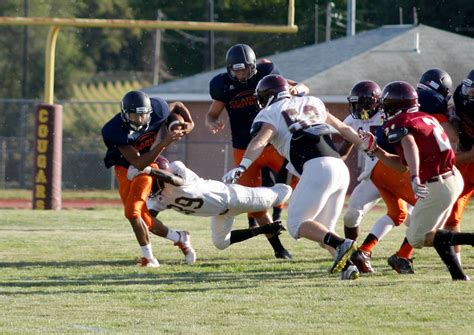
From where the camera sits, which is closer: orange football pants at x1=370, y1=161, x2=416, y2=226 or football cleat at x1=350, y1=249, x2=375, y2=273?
football cleat at x1=350, y1=249, x2=375, y2=273

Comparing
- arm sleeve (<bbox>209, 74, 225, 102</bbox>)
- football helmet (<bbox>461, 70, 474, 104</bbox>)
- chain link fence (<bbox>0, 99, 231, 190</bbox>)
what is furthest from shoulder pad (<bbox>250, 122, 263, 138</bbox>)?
chain link fence (<bbox>0, 99, 231, 190</bbox>)

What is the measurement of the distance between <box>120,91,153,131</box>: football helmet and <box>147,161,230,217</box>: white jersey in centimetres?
51

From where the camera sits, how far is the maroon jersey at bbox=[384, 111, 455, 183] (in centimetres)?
782

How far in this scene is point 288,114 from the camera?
822cm

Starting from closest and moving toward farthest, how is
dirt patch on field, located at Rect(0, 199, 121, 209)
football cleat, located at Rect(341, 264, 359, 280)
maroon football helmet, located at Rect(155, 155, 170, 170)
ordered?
1. football cleat, located at Rect(341, 264, 359, 280)
2. maroon football helmet, located at Rect(155, 155, 170, 170)
3. dirt patch on field, located at Rect(0, 199, 121, 209)

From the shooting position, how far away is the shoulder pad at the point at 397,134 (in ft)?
25.2

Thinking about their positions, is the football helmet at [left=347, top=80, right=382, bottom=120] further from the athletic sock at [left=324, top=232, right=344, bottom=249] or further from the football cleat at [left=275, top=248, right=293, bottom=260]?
the football cleat at [left=275, top=248, right=293, bottom=260]

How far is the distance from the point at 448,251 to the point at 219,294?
1679 millimetres

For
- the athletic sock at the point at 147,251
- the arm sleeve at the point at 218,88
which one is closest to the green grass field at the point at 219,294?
the athletic sock at the point at 147,251

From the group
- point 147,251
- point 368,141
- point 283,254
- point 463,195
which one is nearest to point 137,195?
point 147,251

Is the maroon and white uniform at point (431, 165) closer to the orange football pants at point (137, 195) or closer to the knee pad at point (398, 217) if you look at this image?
the knee pad at point (398, 217)

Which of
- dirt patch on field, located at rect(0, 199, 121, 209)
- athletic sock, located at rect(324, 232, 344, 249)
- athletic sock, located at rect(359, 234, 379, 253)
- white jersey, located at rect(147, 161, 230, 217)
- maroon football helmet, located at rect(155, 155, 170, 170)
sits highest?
maroon football helmet, located at rect(155, 155, 170, 170)

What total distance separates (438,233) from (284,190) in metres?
2.01

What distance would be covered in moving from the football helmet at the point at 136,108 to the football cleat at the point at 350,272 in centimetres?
219
